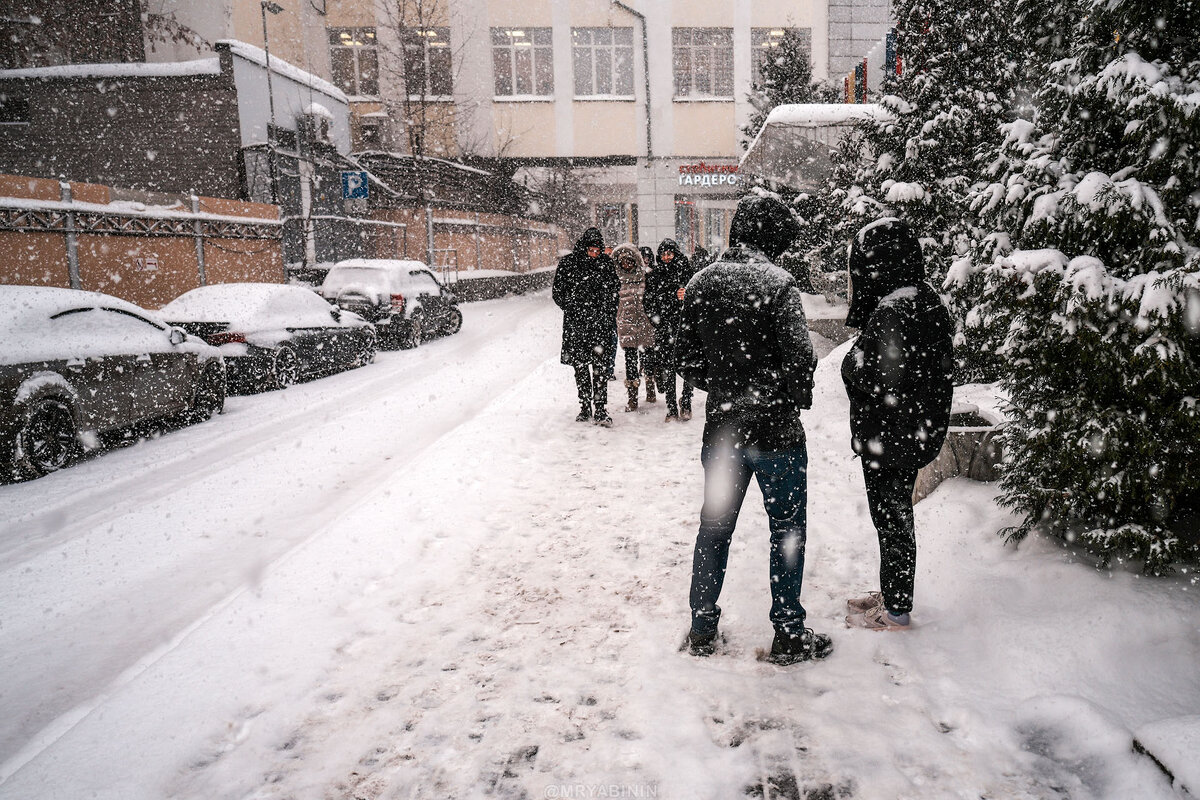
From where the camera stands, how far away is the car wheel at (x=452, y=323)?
18030 mm

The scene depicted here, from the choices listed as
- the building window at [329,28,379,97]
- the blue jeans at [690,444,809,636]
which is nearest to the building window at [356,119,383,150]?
the building window at [329,28,379,97]

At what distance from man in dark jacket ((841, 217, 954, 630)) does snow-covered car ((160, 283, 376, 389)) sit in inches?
383

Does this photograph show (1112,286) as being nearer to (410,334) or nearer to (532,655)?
(532,655)

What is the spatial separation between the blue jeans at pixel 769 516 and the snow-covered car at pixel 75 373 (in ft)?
20.9

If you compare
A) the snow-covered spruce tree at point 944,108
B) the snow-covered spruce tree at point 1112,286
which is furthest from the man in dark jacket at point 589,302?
the snow-covered spruce tree at point 1112,286

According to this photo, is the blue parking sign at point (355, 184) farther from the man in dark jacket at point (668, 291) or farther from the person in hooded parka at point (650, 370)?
the man in dark jacket at point (668, 291)

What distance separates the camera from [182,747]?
2.84m

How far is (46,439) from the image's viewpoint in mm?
6746

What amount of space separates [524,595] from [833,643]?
167 cm

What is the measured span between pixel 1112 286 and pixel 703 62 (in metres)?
30.7

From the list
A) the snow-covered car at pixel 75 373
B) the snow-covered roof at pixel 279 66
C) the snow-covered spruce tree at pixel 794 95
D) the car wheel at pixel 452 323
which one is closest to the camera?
the snow-covered car at pixel 75 373

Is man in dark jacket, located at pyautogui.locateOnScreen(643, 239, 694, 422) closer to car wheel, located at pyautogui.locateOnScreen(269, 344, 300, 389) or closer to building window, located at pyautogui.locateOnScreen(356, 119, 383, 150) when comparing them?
car wheel, located at pyautogui.locateOnScreen(269, 344, 300, 389)

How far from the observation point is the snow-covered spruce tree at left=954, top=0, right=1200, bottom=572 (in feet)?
9.89

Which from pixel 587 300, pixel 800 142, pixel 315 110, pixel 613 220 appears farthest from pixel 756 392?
pixel 613 220
